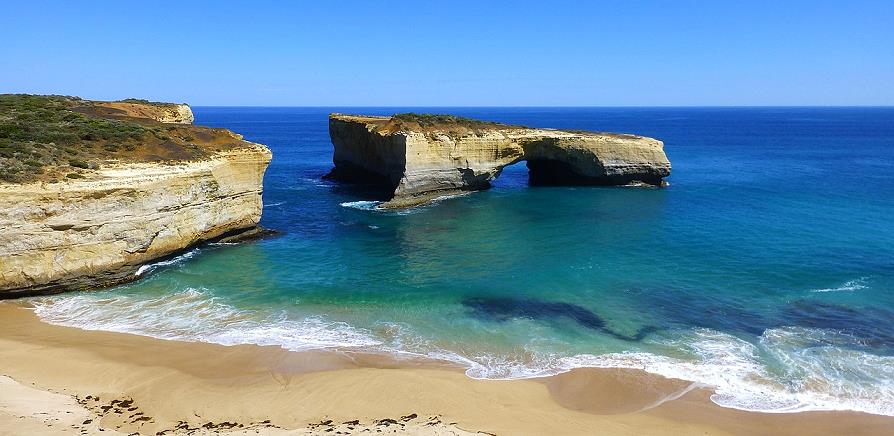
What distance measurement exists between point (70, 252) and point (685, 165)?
55783 mm

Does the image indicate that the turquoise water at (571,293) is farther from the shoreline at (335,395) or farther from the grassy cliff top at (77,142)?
the grassy cliff top at (77,142)

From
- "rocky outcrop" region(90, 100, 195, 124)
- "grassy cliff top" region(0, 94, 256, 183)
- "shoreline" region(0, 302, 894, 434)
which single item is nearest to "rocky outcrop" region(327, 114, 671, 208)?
"grassy cliff top" region(0, 94, 256, 183)

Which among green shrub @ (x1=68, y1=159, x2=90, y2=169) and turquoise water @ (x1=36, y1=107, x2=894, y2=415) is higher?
green shrub @ (x1=68, y1=159, x2=90, y2=169)

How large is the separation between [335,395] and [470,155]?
29489mm

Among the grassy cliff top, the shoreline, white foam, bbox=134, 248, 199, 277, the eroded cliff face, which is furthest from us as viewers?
white foam, bbox=134, 248, 199, 277

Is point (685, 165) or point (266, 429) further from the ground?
point (685, 165)

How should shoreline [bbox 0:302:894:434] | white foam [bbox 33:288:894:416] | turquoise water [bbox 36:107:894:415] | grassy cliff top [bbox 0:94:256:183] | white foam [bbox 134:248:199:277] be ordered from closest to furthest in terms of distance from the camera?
1. shoreline [bbox 0:302:894:434]
2. white foam [bbox 33:288:894:416]
3. turquoise water [bbox 36:107:894:415]
4. grassy cliff top [bbox 0:94:256:183]
5. white foam [bbox 134:248:199:277]

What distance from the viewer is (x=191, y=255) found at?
2680cm

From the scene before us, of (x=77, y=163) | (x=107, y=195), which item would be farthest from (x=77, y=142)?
(x=107, y=195)

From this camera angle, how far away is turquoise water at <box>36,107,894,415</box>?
17.0 meters

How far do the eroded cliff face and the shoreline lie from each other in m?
3.79

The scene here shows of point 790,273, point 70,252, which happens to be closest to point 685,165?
point 790,273

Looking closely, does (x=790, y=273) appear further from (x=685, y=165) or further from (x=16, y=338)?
(x=685, y=165)

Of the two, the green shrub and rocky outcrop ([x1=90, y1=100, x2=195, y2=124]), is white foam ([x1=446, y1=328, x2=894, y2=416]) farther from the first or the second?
rocky outcrop ([x1=90, y1=100, x2=195, y2=124])
